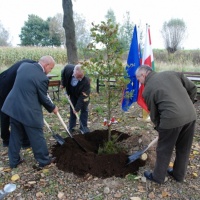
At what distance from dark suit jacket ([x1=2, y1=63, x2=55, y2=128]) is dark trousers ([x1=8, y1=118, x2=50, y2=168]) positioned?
0.15 metres

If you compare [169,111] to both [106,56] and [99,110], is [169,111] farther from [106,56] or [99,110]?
[99,110]

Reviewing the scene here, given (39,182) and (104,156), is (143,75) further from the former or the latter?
(39,182)

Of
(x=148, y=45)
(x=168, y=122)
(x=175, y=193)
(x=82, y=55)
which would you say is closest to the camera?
(x=168, y=122)

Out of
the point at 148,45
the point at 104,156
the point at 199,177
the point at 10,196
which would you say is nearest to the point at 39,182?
the point at 10,196

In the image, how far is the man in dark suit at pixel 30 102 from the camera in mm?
3299

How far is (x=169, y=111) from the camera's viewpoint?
276 cm

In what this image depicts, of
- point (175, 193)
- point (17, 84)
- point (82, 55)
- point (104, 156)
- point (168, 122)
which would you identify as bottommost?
point (175, 193)

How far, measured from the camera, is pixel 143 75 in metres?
3.06

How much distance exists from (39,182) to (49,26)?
39.4 metres

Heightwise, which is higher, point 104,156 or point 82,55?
point 82,55

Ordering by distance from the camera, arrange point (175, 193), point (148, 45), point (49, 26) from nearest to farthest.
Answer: point (175, 193) < point (148, 45) < point (49, 26)

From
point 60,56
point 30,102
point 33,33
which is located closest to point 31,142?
point 30,102

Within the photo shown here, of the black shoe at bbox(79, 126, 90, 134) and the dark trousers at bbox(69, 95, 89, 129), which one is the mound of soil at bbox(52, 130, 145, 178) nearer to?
the black shoe at bbox(79, 126, 90, 134)

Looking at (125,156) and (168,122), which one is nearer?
(168,122)
